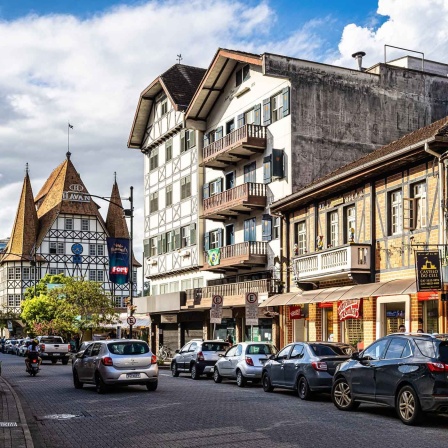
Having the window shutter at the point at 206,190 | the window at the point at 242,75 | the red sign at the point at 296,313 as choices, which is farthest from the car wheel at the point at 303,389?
the window shutter at the point at 206,190

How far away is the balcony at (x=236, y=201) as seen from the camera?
41.8m

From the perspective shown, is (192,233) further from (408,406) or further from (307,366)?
(408,406)

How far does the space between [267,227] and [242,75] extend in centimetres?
914

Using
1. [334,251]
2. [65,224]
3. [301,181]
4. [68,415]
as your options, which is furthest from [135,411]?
[65,224]

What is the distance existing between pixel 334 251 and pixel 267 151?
38.2 feet

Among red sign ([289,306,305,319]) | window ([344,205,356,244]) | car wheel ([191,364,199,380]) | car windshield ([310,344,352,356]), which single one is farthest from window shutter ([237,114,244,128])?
car windshield ([310,344,352,356])

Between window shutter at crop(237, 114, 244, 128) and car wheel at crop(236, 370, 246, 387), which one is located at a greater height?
window shutter at crop(237, 114, 244, 128)

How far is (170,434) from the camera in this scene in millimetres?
13492

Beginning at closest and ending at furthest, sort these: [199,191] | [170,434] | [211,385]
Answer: [170,434] → [211,385] → [199,191]

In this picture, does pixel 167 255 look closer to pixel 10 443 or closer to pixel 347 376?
pixel 347 376

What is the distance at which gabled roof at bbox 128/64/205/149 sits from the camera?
52.3 m

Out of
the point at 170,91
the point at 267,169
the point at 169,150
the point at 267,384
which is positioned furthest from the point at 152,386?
the point at 169,150

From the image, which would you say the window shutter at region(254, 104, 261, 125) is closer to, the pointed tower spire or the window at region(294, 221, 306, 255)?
the window at region(294, 221, 306, 255)

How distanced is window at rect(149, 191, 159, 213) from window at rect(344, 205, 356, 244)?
2585 centimetres
